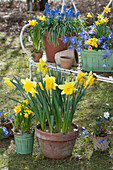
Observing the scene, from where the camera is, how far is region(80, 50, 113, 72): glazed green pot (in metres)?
2.68

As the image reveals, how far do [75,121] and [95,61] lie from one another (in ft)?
2.58

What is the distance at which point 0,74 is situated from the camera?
459cm

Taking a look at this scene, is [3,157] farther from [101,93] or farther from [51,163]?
[101,93]

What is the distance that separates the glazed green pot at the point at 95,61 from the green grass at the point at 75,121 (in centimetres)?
49

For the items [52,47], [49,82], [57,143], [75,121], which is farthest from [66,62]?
[57,143]

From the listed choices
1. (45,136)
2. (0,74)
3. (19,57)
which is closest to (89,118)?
(45,136)

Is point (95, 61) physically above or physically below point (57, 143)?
above

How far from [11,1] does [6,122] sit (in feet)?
20.5

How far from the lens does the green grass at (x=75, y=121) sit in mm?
2320

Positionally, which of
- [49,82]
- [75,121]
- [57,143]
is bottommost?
[75,121]

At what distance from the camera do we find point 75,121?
123 inches

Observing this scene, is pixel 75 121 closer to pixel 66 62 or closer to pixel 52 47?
pixel 66 62

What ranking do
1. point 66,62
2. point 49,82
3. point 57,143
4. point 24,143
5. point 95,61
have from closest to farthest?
point 49,82, point 57,143, point 24,143, point 95,61, point 66,62

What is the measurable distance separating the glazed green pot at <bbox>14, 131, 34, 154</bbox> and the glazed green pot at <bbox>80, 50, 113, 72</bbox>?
0.92m
